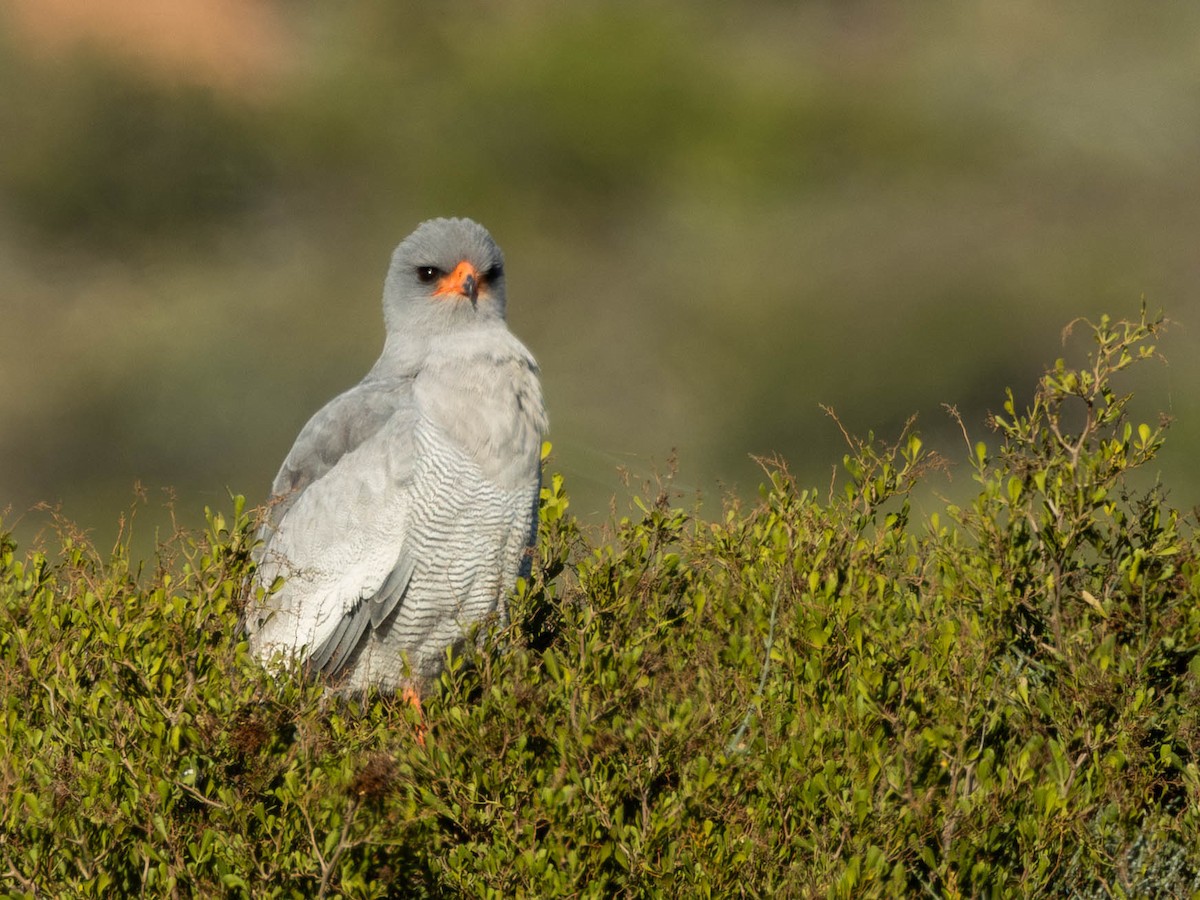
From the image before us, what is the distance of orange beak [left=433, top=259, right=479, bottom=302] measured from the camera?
4.02 m

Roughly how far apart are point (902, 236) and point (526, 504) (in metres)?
9.05

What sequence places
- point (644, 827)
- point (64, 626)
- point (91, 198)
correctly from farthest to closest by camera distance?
1. point (91, 198)
2. point (64, 626)
3. point (644, 827)

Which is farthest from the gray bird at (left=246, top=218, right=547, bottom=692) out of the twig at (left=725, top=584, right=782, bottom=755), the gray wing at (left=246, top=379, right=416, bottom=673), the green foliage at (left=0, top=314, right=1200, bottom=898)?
the twig at (left=725, top=584, right=782, bottom=755)

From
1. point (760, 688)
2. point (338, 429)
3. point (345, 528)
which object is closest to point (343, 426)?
point (338, 429)

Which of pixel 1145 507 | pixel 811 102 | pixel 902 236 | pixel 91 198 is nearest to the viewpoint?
pixel 1145 507

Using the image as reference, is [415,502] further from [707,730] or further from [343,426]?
[707,730]

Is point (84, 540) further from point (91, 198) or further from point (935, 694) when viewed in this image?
point (91, 198)

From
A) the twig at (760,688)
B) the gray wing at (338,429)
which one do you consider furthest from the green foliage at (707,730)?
the gray wing at (338,429)

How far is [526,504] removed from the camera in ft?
12.5

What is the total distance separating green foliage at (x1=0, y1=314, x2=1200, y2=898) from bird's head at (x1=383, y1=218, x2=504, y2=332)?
0.95 meters

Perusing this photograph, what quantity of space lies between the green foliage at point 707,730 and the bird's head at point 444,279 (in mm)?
948

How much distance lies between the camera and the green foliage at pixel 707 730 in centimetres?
246

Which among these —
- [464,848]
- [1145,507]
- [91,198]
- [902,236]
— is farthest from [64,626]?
[902,236]

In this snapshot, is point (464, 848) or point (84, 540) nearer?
point (464, 848)
